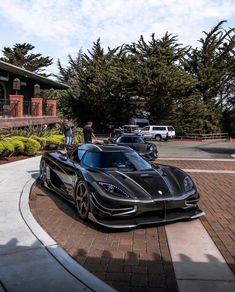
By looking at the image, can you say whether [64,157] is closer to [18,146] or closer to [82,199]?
[82,199]

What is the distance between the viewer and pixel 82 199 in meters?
6.86

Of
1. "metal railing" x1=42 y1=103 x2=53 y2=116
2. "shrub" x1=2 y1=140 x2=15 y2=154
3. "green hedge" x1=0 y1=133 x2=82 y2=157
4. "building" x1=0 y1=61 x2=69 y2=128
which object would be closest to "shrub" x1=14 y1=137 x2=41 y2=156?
"green hedge" x1=0 y1=133 x2=82 y2=157

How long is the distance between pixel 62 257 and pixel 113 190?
1563 millimetres

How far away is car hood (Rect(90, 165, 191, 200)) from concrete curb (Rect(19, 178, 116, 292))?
4.20 feet

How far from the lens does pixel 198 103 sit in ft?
171

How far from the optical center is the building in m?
22.6

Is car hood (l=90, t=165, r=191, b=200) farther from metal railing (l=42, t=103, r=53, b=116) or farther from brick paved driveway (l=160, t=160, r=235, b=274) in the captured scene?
metal railing (l=42, t=103, r=53, b=116)

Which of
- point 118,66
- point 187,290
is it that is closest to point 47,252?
point 187,290

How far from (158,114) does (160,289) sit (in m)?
46.1

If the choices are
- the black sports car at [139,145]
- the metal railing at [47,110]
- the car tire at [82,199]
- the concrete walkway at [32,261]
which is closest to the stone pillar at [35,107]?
the metal railing at [47,110]

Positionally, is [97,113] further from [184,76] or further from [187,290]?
[187,290]

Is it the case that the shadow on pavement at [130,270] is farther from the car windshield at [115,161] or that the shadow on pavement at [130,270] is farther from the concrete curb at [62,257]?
the car windshield at [115,161]

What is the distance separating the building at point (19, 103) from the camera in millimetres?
22631

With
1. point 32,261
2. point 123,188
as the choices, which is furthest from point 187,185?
point 32,261
